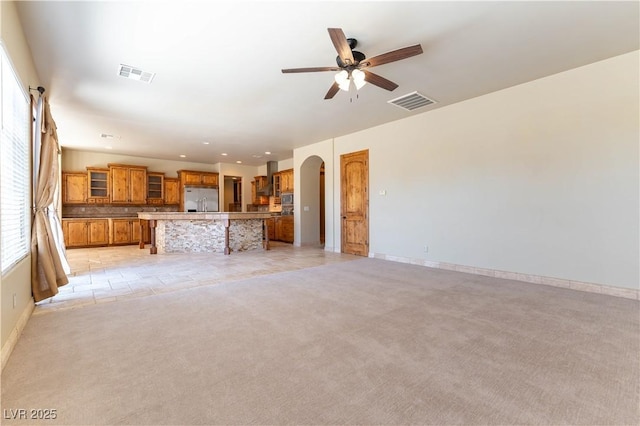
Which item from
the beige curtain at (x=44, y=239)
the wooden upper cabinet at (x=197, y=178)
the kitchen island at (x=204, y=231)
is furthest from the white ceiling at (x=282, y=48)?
the wooden upper cabinet at (x=197, y=178)

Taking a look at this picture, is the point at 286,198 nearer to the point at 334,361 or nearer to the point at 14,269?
the point at 14,269

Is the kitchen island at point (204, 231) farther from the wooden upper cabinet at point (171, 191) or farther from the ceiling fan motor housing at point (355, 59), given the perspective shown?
the ceiling fan motor housing at point (355, 59)

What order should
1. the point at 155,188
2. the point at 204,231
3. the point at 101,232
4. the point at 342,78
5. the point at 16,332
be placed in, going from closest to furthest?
1. the point at 16,332
2. the point at 342,78
3. the point at 204,231
4. the point at 101,232
5. the point at 155,188

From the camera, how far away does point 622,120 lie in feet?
11.5

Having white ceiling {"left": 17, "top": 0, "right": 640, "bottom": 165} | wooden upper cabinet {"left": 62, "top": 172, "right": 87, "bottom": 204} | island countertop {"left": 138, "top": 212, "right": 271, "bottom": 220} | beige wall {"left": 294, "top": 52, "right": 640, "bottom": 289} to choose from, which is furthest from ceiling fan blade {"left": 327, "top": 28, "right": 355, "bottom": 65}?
wooden upper cabinet {"left": 62, "top": 172, "right": 87, "bottom": 204}

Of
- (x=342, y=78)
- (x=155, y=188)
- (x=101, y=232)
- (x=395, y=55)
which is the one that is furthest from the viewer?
(x=155, y=188)

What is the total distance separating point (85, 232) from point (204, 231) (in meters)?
3.80

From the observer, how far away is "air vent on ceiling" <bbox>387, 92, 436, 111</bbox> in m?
4.61

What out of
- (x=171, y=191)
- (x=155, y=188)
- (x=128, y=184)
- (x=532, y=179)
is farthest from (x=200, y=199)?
(x=532, y=179)

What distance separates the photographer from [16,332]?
2.41 meters

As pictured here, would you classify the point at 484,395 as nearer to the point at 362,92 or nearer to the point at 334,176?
the point at 362,92

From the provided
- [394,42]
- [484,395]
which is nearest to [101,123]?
[394,42]

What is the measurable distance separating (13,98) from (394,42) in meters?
3.79

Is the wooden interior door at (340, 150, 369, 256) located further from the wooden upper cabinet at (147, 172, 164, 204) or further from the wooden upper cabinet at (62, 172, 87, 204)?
the wooden upper cabinet at (62, 172, 87, 204)
